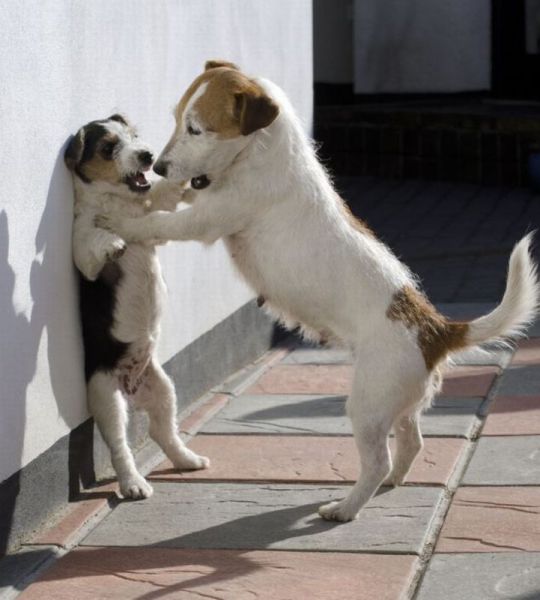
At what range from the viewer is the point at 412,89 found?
14773mm

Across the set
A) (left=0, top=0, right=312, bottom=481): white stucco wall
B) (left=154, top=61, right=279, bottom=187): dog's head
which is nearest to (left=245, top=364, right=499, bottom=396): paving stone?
(left=0, top=0, right=312, bottom=481): white stucco wall

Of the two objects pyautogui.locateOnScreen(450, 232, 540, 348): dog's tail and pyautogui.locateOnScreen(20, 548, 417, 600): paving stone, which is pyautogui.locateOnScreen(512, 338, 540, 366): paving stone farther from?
pyautogui.locateOnScreen(20, 548, 417, 600): paving stone

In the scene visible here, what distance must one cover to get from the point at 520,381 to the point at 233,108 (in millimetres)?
2687

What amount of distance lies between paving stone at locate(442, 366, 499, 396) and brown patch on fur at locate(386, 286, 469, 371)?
1707 millimetres

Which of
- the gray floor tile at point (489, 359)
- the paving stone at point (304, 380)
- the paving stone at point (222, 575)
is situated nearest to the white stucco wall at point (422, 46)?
the gray floor tile at point (489, 359)

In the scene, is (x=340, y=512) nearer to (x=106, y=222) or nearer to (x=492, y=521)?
(x=492, y=521)

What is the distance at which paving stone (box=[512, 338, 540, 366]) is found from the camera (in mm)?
7465

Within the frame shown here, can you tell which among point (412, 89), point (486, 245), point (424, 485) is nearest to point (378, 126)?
point (412, 89)

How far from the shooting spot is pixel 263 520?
516 centimetres

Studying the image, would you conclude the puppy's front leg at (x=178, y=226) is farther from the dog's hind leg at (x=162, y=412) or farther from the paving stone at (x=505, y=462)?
the paving stone at (x=505, y=462)

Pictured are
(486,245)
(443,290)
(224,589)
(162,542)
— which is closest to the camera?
(224,589)

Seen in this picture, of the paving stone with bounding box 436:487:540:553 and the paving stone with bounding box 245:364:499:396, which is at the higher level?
the paving stone with bounding box 436:487:540:553

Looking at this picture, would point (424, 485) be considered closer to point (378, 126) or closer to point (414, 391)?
point (414, 391)

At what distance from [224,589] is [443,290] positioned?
4.99 metres
